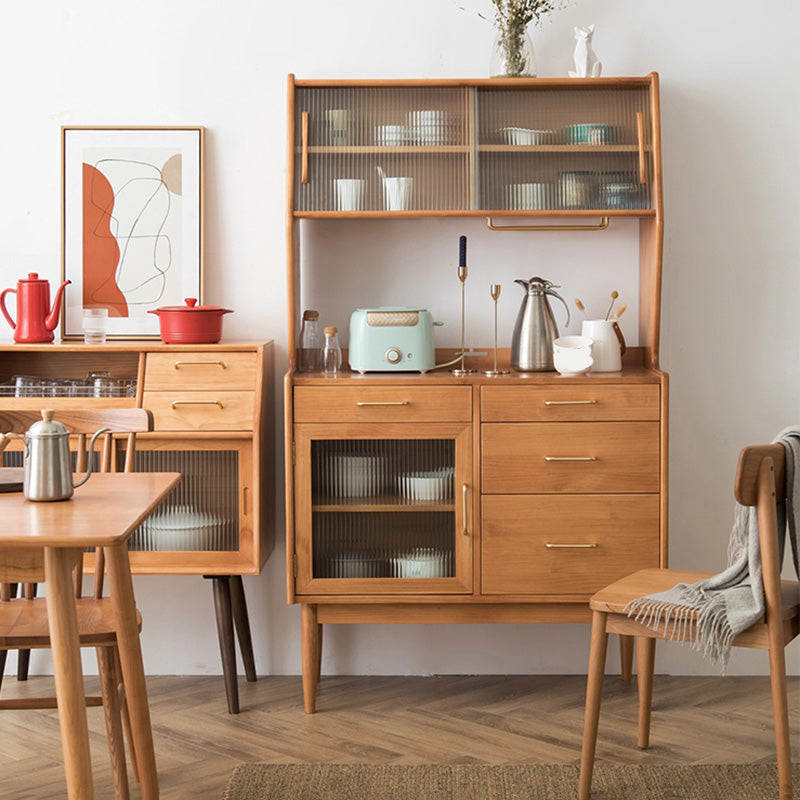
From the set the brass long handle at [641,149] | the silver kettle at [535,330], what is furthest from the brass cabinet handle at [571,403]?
the brass long handle at [641,149]

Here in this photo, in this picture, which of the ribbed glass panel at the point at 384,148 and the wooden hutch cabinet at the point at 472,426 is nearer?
the wooden hutch cabinet at the point at 472,426

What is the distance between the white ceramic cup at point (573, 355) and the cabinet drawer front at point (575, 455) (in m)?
0.19

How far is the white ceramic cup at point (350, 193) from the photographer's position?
3.21 meters

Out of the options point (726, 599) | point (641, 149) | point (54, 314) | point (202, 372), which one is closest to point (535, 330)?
point (641, 149)

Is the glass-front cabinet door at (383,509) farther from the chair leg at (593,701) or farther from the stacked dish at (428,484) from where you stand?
the chair leg at (593,701)

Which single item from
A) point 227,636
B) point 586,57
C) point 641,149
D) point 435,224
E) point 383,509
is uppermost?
point 586,57

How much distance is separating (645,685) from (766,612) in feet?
2.02

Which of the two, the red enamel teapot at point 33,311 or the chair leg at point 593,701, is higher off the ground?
the red enamel teapot at point 33,311

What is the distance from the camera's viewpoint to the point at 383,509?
3170 millimetres

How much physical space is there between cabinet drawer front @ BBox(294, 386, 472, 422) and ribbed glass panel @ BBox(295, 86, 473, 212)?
0.58 metres

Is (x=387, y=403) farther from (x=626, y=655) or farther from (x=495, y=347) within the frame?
(x=626, y=655)

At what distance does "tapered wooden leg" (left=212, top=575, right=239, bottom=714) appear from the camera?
3.19 meters

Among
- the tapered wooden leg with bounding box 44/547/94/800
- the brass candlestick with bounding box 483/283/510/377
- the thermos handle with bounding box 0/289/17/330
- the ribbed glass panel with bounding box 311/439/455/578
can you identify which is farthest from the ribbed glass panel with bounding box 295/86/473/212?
the tapered wooden leg with bounding box 44/547/94/800

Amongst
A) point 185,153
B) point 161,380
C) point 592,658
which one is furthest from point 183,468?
point 592,658
